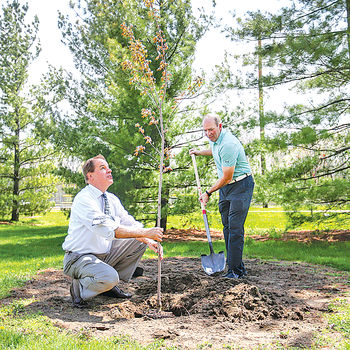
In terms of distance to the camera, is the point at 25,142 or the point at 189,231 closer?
the point at 189,231

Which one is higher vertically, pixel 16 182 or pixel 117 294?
pixel 16 182

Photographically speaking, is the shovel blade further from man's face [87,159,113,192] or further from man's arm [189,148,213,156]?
man's face [87,159,113,192]

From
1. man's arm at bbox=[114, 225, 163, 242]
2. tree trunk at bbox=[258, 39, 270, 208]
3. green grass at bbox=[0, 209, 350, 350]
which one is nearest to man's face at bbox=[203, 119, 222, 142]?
man's arm at bbox=[114, 225, 163, 242]

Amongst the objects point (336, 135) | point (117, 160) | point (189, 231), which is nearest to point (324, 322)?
point (336, 135)

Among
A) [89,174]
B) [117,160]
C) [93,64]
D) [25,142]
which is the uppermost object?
[93,64]

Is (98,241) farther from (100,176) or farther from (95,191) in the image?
(100,176)

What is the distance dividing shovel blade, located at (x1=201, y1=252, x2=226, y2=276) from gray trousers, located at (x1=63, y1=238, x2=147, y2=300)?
94cm

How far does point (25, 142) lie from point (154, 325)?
13.9m

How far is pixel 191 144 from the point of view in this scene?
331 inches

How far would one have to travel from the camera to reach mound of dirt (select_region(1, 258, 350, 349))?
2.46 meters

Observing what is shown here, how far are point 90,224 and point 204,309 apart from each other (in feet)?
3.90

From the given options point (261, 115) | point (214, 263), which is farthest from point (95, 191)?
point (261, 115)

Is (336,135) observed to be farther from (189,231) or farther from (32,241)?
(32,241)

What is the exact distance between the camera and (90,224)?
309cm
